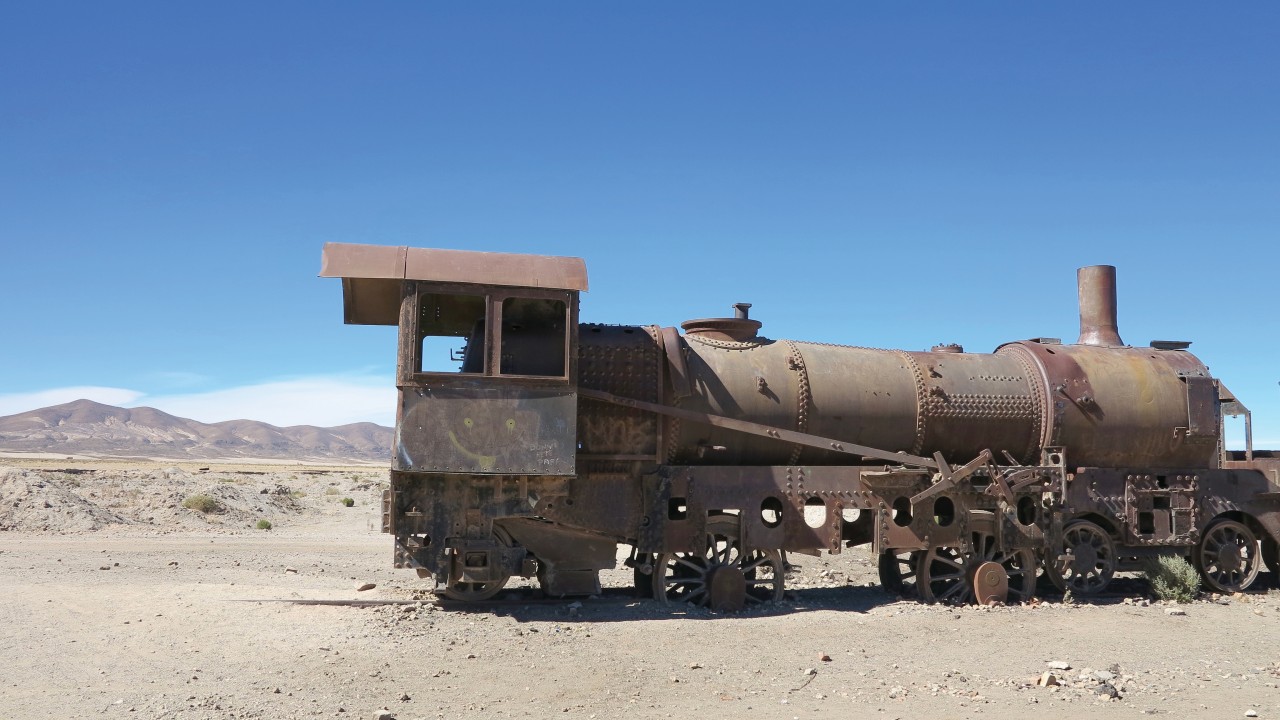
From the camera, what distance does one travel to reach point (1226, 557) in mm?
12367

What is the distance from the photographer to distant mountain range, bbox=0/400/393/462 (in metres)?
143

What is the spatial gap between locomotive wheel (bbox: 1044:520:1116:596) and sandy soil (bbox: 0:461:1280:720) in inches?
12.1

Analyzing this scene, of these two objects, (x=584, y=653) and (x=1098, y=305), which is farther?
(x=1098, y=305)

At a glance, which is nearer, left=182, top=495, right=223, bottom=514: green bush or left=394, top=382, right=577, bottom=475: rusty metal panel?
left=394, top=382, right=577, bottom=475: rusty metal panel

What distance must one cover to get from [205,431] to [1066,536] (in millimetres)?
192308

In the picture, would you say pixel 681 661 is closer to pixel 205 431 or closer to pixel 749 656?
pixel 749 656

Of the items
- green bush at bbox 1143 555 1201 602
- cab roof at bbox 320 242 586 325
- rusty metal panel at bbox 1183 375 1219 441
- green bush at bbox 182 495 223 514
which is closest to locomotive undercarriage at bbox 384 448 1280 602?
green bush at bbox 1143 555 1201 602

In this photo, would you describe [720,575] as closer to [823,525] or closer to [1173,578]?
[823,525]

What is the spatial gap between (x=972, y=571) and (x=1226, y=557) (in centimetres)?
381

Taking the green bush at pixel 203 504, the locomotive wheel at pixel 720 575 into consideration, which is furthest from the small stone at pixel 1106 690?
the green bush at pixel 203 504

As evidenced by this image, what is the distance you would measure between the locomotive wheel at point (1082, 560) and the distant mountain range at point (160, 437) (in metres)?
136

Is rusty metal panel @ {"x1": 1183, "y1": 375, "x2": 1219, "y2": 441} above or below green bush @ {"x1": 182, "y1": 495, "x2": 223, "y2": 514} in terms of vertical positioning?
above

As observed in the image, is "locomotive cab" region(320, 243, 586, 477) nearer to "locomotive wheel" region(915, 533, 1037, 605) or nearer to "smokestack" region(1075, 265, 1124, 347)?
"locomotive wheel" region(915, 533, 1037, 605)

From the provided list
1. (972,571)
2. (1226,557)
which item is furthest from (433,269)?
(1226,557)
